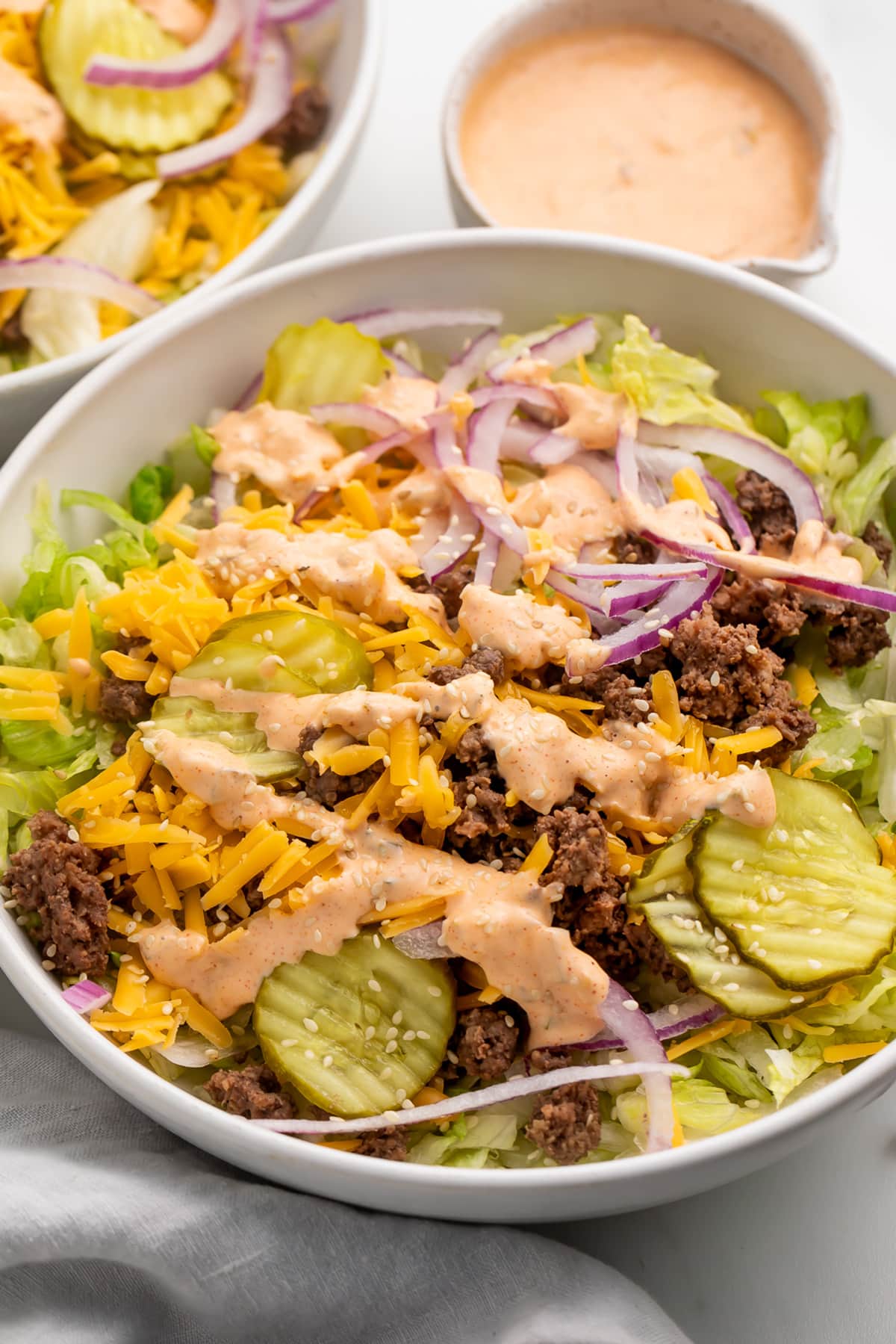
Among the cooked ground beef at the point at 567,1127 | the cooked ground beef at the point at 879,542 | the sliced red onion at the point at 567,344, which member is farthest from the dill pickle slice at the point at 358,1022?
the sliced red onion at the point at 567,344

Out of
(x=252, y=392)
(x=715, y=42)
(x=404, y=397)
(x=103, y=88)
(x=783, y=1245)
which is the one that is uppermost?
(x=715, y=42)

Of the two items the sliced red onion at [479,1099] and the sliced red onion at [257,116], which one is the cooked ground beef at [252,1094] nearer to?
the sliced red onion at [479,1099]

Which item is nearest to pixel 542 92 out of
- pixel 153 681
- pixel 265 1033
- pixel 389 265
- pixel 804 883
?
pixel 389 265

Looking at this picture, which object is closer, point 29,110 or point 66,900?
point 66,900

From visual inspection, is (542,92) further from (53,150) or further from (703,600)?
(703,600)

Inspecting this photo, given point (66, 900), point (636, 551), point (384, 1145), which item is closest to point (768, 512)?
point (636, 551)

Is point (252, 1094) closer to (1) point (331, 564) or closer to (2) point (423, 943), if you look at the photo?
(2) point (423, 943)
